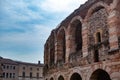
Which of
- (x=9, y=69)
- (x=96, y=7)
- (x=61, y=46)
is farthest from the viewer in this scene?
(x=9, y=69)

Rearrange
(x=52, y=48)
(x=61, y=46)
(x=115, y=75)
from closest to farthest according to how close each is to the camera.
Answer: (x=115, y=75) < (x=61, y=46) < (x=52, y=48)

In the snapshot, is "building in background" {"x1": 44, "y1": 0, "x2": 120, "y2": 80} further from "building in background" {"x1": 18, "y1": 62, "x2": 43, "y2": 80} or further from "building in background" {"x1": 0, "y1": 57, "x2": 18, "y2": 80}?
"building in background" {"x1": 18, "y1": 62, "x2": 43, "y2": 80}

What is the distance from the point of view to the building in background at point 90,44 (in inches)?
518

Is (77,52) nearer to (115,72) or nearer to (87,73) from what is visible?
(87,73)

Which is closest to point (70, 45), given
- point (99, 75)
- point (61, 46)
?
point (61, 46)

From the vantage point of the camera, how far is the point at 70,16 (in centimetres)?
1867

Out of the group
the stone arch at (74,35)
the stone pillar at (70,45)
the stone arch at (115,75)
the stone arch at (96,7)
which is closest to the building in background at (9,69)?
the stone pillar at (70,45)

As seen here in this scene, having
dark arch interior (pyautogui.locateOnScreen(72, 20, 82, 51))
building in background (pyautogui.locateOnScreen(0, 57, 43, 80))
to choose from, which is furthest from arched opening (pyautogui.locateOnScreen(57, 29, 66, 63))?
building in background (pyautogui.locateOnScreen(0, 57, 43, 80))

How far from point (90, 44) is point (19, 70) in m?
39.3

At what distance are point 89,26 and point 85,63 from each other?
2.65 meters

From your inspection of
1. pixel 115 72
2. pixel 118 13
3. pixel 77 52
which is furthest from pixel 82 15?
pixel 115 72

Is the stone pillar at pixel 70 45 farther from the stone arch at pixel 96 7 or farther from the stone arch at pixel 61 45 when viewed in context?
the stone arch at pixel 96 7

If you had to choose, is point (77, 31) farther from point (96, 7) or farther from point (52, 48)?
point (52, 48)

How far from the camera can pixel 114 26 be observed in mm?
13164
